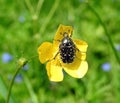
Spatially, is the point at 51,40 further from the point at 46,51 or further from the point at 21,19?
the point at 46,51

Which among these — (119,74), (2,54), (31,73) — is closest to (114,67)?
(119,74)

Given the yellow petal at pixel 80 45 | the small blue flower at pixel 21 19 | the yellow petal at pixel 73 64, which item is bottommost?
the yellow petal at pixel 73 64

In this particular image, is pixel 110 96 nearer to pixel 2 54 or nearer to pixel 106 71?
pixel 106 71

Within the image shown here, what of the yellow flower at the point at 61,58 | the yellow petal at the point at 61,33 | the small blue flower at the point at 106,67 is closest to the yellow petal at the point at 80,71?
the yellow flower at the point at 61,58

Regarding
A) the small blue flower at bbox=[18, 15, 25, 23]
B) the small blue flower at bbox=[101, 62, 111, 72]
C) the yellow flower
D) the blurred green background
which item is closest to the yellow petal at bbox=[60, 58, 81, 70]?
the yellow flower

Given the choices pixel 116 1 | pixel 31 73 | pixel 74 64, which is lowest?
pixel 74 64

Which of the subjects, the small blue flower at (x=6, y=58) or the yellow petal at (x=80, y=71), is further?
the small blue flower at (x=6, y=58)

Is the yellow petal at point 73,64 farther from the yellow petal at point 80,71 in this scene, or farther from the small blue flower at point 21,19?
the small blue flower at point 21,19

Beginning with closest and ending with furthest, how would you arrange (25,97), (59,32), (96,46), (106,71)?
1. (59,32)
2. (25,97)
3. (106,71)
4. (96,46)
